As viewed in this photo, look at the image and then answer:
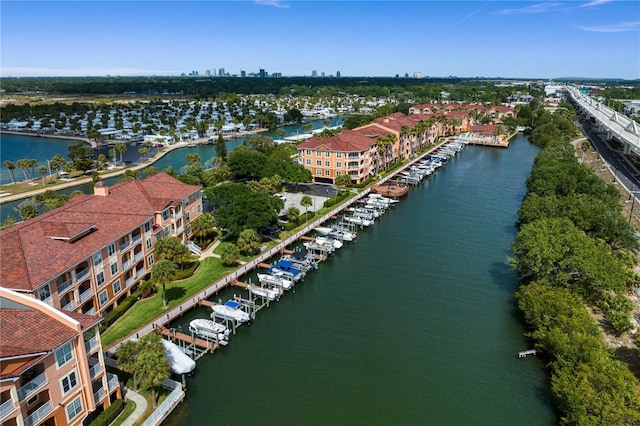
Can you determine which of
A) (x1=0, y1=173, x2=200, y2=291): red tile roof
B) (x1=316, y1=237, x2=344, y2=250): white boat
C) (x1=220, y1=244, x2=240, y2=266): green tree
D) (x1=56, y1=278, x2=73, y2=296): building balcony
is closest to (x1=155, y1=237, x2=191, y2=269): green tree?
(x1=0, y1=173, x2=200, y2=291): red tile roof

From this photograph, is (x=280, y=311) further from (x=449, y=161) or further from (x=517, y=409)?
(x=449, y=161)

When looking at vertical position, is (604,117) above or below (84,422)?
above

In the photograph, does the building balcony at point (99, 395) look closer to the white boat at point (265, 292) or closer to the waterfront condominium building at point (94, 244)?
the waterfront condominium building at point (94, 244)

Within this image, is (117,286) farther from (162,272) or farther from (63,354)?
(63,354)

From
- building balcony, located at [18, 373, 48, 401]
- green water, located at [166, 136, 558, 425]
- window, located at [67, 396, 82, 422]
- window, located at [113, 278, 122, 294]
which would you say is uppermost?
building balcony, located at [18, 373, 48, 401]

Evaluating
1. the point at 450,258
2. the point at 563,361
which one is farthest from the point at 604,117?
the point at 563,361

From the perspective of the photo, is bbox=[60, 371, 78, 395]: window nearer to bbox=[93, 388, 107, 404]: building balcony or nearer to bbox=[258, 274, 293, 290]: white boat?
bbox=[93, 388, 107, 404]: building balcony
